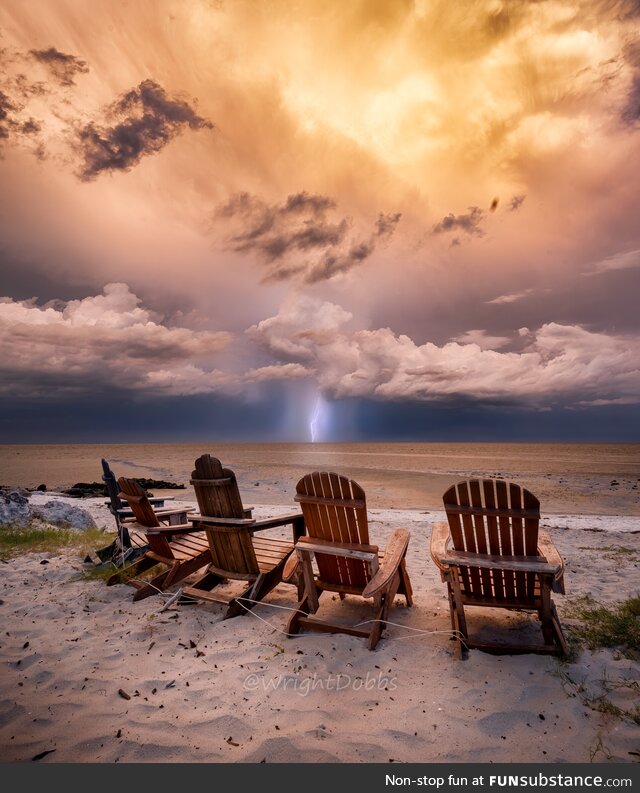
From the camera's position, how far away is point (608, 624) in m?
3.62

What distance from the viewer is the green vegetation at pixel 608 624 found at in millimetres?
3291

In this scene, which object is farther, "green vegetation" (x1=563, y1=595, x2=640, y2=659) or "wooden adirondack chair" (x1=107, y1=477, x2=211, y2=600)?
"wooden adirondack chair" (x1=107, y1=477, x2=211, y2=600)

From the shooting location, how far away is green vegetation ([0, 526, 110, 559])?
241 inches

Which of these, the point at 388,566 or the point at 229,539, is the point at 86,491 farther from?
the point at 388,566

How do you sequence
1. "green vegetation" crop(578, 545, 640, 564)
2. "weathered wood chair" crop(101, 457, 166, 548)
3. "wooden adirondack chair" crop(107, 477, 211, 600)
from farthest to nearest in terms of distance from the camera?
"green vegetation" crop(578, 545, 640, 564), "weathered wood chair" crop(101, 457, 166, 548), "wooden adirondack chair" crop(107, 477, 211, 600)

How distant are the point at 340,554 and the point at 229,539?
51.0 inches

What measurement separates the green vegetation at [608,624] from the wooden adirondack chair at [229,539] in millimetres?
2820

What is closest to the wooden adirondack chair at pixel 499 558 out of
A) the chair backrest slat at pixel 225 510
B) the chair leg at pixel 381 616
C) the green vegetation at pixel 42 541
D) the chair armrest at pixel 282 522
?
the chair leg at pixel 381 616

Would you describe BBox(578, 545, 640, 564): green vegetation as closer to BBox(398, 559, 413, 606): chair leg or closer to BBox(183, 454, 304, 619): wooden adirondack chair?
BBox(398, 559, 413, 606): chair leg

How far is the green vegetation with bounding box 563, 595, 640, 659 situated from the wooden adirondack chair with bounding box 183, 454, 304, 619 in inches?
111

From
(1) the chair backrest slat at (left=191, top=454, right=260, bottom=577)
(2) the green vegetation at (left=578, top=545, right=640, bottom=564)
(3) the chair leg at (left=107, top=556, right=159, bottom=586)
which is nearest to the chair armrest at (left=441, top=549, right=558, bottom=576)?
(1) the chair backrest slat at (left=191, top=454, right=260, bottom=577)

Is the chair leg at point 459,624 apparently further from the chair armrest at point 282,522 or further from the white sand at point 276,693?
the chair armrest at point 282,522

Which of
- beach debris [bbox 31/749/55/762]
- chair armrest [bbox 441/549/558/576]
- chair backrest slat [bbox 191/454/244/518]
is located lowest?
beach debris [bbox 31/749/55/762]
